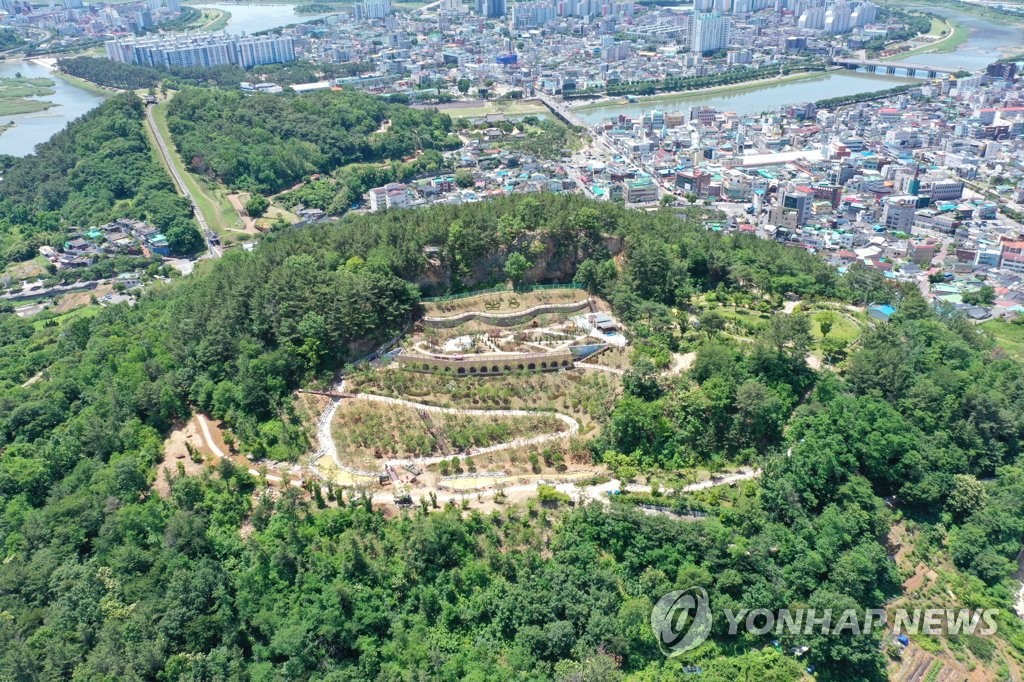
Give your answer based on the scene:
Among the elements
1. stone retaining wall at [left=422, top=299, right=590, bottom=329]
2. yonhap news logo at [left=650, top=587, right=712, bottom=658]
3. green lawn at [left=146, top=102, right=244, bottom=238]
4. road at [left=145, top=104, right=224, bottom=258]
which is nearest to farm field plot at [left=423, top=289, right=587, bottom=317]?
stone retaining wall at [left=422, top=299, right=590, bottom=329]

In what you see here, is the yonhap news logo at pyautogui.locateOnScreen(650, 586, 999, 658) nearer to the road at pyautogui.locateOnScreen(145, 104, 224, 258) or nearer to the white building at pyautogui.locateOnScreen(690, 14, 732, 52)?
the road at pyautogui.locateOnScreen(145, 104, 224, 258)

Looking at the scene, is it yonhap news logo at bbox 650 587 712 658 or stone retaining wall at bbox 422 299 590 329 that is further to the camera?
stone retaining wall at bbox 422 299 590 329

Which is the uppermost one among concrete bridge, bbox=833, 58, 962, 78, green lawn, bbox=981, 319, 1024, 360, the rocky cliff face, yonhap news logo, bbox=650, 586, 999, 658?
concrete bridge, bbox=833, 58, 962, 78

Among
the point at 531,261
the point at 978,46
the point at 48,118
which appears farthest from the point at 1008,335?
the point at 48,118

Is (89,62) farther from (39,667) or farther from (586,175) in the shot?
(39,667)

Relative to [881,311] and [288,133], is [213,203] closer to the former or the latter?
[288,133]
